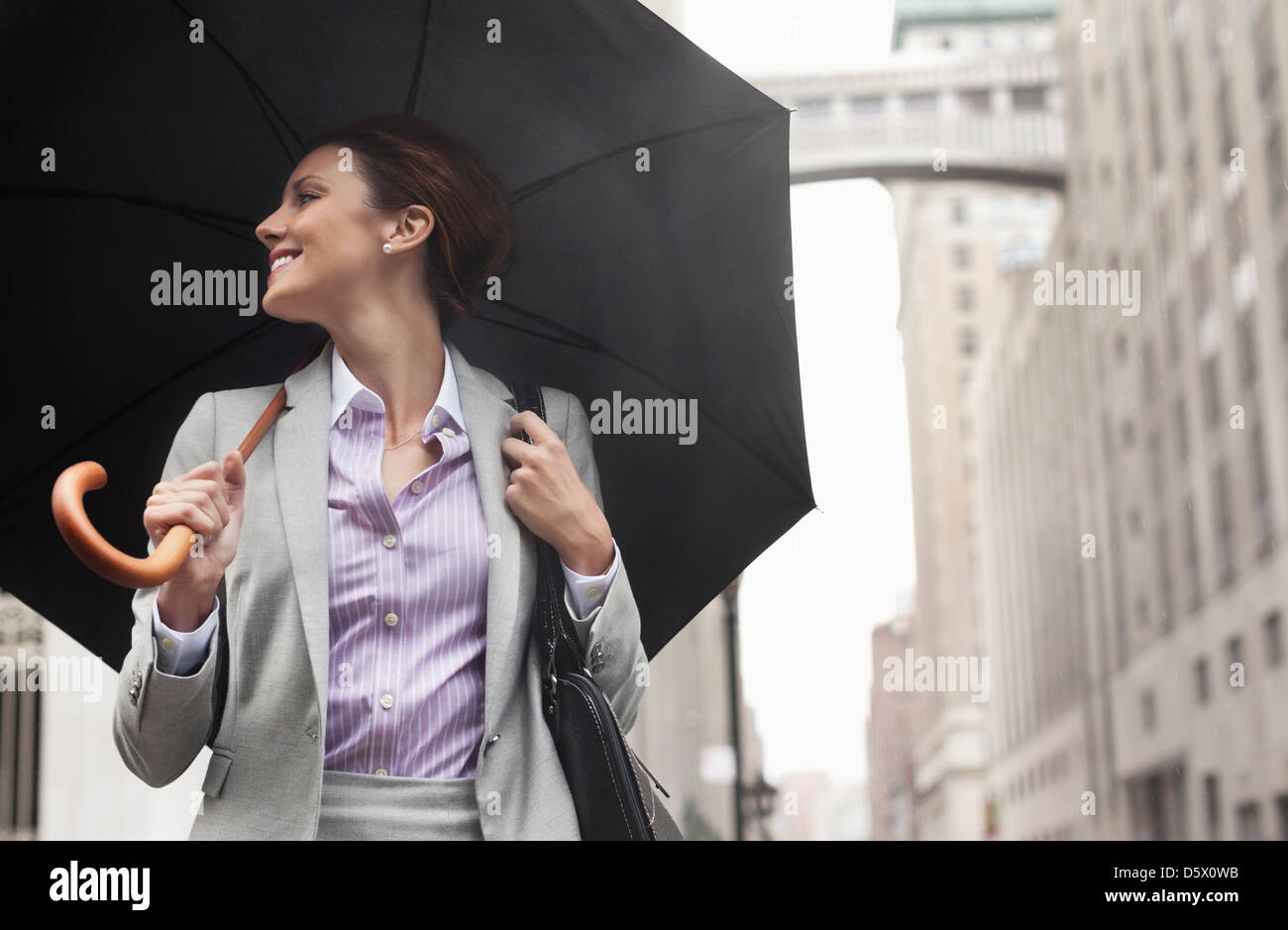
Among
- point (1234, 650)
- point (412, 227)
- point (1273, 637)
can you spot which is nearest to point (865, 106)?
point (412, 227)

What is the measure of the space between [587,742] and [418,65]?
189 centimetres

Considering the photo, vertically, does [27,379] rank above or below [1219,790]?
above

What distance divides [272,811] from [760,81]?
3743 mm

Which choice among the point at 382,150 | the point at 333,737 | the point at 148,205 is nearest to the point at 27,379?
the point at 148,205

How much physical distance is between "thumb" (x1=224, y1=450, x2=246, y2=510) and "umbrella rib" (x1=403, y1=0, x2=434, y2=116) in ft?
3.58

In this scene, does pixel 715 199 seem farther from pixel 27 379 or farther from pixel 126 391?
pixel 27 379

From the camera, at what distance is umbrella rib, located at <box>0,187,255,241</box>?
3457 mm

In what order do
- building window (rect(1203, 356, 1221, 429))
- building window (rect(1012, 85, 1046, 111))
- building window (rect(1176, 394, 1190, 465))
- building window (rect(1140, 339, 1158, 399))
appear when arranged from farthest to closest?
building window (rect(1140, 339, 1158, 399))
building window (rect(1176, 394, 1190, 465))
building window (rect(1203, 356, 1221, 429))
building window (rect(1012, 85, 1046, 111))

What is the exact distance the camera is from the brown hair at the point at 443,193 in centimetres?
334

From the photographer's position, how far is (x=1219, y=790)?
20.2 meters

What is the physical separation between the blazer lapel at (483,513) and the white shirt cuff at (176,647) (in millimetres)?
239

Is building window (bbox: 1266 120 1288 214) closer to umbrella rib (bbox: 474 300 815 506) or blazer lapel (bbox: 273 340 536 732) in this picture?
umbrella rib (bbox: 474 300 815 506)

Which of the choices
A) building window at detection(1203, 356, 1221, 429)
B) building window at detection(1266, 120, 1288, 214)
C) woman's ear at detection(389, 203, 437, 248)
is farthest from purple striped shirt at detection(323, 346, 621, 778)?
building window at detection(1203, 356, 1221, 429)
